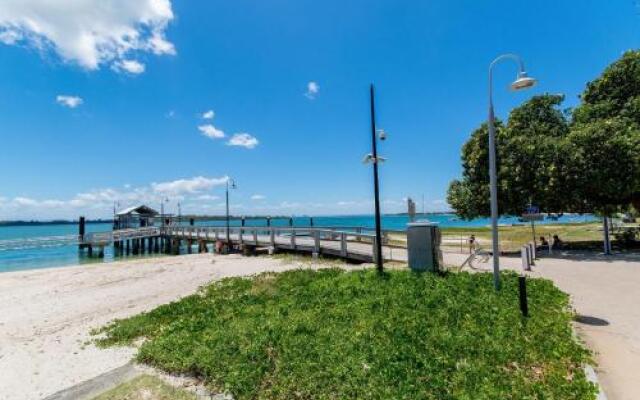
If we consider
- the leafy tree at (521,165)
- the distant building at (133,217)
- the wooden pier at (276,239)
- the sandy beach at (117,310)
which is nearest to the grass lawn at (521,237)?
the leafy tree at (521,165)

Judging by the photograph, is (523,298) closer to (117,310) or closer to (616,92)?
(117,310)

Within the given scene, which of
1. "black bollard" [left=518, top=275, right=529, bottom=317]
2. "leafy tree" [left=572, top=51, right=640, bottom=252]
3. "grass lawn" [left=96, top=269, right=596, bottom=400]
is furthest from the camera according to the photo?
"leafy tree" [left=572, top=51, right=640, bottom=252]

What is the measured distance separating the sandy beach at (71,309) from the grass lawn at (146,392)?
139 cm

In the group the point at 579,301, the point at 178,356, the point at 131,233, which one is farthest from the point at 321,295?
the point at 131,233

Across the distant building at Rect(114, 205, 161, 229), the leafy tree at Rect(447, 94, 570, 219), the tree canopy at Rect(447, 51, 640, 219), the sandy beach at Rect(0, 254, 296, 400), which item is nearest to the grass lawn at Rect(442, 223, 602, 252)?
the leafy tree at Rect(447, 94, 570, 219)

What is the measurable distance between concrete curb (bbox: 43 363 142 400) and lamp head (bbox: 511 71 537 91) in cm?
1089

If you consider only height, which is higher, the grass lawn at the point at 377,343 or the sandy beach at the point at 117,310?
the grass lawn at the point at 377,343

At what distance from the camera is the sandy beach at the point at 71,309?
663cm

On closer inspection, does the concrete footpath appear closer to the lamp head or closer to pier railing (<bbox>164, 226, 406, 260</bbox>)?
pier railing (<bbox>164, 226, 406, 260</bbox>)

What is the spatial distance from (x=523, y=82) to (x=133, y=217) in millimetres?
57350

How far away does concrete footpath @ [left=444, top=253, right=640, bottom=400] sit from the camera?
524cm

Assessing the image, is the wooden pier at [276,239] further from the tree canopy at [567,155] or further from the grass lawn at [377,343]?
the grass lawn at [377,343]

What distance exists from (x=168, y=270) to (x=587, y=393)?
67.3ft

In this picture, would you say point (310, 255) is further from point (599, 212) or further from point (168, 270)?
point (599, 212)
